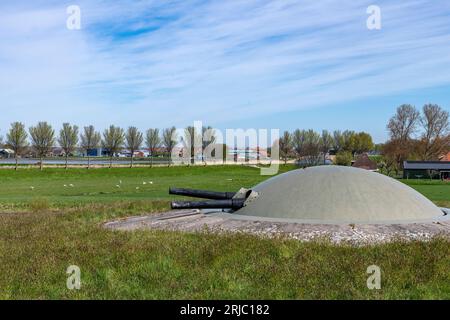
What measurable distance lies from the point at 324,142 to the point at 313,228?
370 ft

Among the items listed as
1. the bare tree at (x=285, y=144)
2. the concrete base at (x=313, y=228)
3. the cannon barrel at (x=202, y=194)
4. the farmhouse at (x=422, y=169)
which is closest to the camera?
the concrete base at (x=313, y=228)

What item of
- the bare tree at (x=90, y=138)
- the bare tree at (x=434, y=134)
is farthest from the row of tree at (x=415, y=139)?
the bare tree at (x=90, y=138)

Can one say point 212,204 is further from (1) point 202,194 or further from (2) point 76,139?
(2) point 76,139

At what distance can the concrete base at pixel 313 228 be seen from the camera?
459 inches

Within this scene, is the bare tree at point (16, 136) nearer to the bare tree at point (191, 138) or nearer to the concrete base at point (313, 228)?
the bare tree at point (191, 138)

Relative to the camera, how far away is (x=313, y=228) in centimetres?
1220

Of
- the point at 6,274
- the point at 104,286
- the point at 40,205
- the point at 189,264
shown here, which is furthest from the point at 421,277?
the point at 40,205

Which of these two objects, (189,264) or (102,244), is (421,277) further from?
(102,244)

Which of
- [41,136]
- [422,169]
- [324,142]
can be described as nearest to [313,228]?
[422,169]

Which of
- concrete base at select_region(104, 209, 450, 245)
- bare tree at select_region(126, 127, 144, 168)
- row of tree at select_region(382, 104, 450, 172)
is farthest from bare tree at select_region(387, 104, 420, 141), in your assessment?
concrete base at select_region(104, 209, 450, 245)

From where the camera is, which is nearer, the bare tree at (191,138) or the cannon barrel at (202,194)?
the cannon barrel at (202,194)

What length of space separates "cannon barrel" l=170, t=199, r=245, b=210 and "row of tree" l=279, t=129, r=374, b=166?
89246 mm

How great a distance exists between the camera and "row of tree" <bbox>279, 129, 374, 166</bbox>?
359ft
